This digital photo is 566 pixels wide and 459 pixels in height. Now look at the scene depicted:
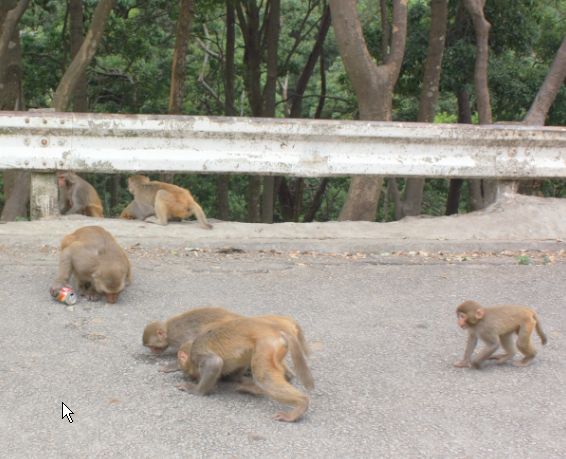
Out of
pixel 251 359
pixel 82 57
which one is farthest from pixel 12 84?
pixel 251 359

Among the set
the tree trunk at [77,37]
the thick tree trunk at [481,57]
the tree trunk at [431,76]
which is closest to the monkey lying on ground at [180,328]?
the thick tree trunk at [481,57]

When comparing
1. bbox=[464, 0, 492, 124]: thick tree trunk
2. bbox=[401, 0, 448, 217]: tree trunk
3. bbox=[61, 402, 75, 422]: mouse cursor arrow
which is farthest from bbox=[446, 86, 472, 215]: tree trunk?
bbox=[61, 402, 75, 422]: mouse cursor arrow

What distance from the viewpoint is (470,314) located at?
14.9 feet

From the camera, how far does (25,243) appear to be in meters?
6.58

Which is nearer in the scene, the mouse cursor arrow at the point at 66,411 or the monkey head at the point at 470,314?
the mouse cursor arrow at the point at 66,411

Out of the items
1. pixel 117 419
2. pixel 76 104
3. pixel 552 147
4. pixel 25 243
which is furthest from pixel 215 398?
pixel 76 104

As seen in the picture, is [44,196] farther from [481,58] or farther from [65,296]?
[481,58]

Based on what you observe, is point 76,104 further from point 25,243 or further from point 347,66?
point 25,243

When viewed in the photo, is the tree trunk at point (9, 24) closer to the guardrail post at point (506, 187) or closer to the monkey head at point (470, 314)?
the guardrail post at point (506, 187)

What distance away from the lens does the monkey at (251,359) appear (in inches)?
146

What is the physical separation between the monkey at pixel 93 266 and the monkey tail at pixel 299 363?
1877 mm

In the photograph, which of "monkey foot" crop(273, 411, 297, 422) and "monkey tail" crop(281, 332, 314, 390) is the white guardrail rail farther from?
"monkey foot" crop(273, 411, 297, 422)

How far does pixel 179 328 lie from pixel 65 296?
4.11ft

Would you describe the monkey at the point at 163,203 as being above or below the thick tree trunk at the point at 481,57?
below
